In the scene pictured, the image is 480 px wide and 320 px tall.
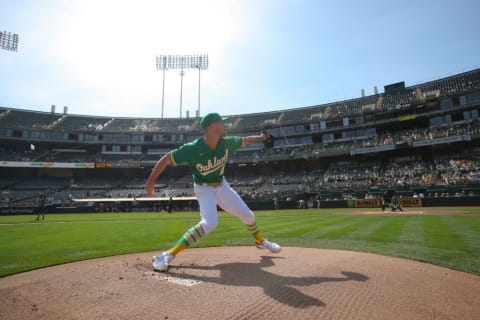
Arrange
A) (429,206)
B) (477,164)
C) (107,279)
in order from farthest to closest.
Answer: (477,164)
(429,206)
(107,279)

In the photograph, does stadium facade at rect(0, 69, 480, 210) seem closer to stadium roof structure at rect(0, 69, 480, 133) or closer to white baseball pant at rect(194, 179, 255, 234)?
stadium roof structure at rect(0, 69, 480, 133)

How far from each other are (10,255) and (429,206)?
90.5ft

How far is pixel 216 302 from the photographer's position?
2.84 meters

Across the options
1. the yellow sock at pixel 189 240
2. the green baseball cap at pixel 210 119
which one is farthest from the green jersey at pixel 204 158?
the yellow sock at pixel 189 240

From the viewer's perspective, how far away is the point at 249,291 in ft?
10.3

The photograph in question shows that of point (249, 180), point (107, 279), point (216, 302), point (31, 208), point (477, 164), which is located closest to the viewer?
point (216, 302)

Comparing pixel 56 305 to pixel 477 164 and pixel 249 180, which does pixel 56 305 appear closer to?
pixel 477 164

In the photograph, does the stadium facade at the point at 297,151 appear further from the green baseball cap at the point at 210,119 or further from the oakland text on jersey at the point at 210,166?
the green baseball cap at the point at 210,119

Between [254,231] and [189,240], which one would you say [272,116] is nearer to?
[254,231]

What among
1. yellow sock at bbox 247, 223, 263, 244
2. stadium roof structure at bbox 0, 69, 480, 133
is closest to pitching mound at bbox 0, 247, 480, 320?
yellow sock at bbox 247, 223, 263, 244

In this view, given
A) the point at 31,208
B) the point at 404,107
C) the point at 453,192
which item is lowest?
the point at 31,208

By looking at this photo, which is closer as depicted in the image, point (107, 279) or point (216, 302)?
point (216, 302)

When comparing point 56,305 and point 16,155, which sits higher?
point 16,155

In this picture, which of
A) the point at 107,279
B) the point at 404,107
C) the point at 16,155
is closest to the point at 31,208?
the point at 16,155
